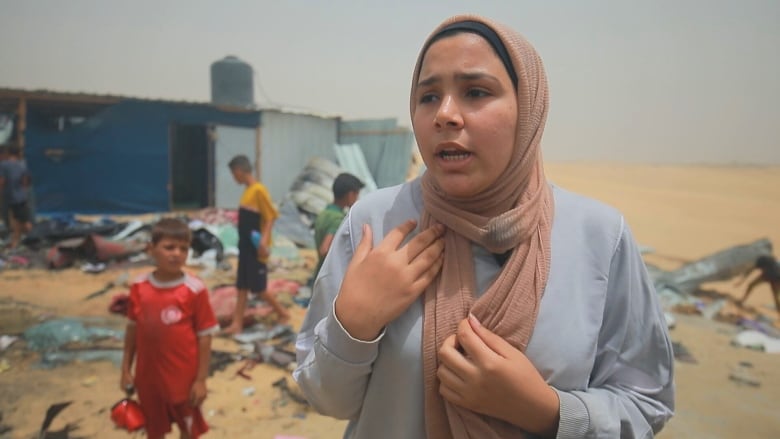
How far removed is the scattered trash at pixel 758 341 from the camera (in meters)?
5.25

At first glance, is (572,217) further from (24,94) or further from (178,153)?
(178,153)

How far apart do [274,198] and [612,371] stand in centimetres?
1351

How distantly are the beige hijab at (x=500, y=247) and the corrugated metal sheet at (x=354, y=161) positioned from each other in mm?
12761

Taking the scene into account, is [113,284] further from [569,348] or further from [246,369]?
A: [569,348]

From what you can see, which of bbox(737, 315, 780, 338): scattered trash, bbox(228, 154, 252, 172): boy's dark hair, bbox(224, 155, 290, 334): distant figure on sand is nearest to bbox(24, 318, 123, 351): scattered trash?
bbox(224, 155, 290, 334): distant figure on sand

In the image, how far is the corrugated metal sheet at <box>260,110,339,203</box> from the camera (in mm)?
13625

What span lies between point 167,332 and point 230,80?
1712 cm

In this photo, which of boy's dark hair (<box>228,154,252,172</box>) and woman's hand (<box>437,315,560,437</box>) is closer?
woman's hand (<box>437,315,560,437</box>)

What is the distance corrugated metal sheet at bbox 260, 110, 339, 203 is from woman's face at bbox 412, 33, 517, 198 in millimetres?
13082

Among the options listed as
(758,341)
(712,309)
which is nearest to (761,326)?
(712,309)

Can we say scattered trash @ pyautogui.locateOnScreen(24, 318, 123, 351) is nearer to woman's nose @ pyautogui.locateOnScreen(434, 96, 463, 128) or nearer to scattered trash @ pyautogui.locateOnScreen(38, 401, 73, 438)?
scattered trash @ pyautogui.locateOnScreen(38, 401, 73, 438)

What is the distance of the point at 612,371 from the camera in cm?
108

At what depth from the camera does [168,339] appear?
254 centimetres

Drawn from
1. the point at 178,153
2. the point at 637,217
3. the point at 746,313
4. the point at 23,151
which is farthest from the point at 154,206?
the point at 637,217
